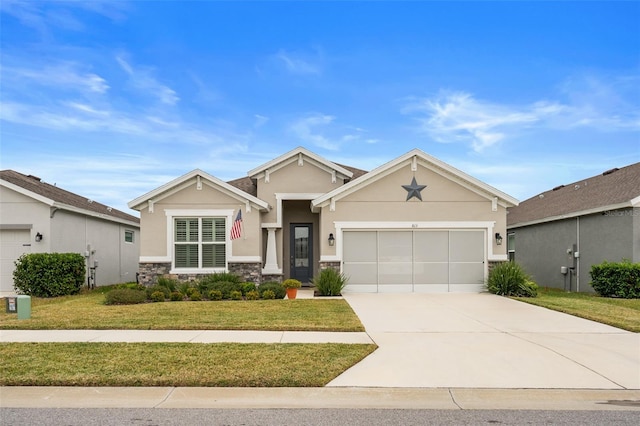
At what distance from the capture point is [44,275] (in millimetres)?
18172

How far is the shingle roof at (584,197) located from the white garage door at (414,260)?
5063mm

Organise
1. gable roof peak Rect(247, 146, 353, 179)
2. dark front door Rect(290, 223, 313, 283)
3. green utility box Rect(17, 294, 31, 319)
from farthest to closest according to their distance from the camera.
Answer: dark front door Rect(290, 223, 313, 283) → gable roof peak Rect(247, 146, 353, 179) → green utility box Rect(17, 294, 31, 319)

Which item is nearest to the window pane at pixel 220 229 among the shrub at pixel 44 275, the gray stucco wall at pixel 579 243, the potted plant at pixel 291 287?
the potted plant at pixel 291 287

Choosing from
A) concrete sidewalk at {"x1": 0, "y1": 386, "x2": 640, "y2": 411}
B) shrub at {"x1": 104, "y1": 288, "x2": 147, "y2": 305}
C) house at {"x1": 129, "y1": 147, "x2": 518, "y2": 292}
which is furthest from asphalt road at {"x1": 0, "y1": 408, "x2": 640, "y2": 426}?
house at {"x1": 129, "y1": 147, "x2": 518, "y2": 292}

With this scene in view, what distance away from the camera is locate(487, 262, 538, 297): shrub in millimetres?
17781

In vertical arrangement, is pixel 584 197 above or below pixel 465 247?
above

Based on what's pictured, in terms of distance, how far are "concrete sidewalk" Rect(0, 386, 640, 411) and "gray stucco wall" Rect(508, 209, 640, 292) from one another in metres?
13.7

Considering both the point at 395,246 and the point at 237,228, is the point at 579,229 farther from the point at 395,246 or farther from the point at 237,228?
the point at 237,228

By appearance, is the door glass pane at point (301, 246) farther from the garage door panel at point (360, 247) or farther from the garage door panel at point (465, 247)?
the garage door panel at point (465, 247)

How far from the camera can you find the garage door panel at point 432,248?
19.3 meters

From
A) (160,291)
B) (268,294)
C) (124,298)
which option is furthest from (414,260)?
(124,298)

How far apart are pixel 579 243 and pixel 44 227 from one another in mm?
21118

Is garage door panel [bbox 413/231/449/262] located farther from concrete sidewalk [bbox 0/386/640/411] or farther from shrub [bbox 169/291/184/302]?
concrete sidewalk [bbox 0/386/640/411]

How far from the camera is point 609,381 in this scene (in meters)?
7.02
